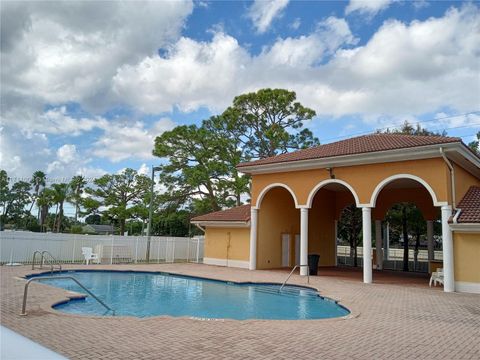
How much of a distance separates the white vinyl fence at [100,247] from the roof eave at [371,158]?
9.46 m

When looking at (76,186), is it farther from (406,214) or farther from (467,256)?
(467,256)

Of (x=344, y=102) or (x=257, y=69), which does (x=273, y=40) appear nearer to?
(x=257, y=69)

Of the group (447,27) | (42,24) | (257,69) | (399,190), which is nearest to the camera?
(42,24)

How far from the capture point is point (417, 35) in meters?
15.9

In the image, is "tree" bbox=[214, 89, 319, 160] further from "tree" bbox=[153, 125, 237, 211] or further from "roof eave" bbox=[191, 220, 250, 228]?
"roof eave" bbox=[191, 220, 250, 228]

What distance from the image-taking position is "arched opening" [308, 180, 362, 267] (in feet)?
81.7

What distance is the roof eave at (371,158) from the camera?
14742 millimetres

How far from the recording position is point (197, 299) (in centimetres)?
1256

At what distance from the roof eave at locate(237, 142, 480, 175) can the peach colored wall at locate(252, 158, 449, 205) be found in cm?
23

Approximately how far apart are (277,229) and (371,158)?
8086mm

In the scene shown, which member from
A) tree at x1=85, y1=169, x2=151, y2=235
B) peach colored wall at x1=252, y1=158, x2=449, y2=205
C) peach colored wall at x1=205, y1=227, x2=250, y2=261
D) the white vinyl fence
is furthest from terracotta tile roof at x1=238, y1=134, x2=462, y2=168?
tree at x1=85, y1=169, x2=151, y2=235

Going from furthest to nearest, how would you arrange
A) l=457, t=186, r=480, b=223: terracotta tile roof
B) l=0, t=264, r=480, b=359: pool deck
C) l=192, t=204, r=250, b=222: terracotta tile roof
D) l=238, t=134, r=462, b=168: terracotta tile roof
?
l=192, t=204, r=250, b=222: terracotta tile roof, l=238, t=134, r=462, b=168: terracotta tile roof, l=457, t=186, r=480, b=223: terracotta tile roof, l=0, t=264, r=480, b=359: pool deck

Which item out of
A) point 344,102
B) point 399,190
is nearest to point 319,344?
point 399,190

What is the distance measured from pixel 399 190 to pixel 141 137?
71.7ft
